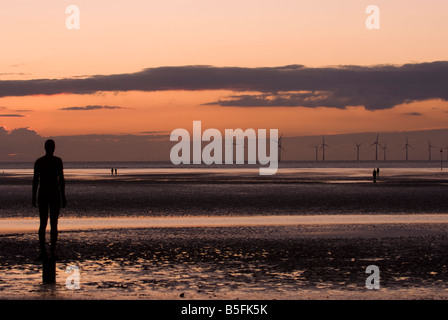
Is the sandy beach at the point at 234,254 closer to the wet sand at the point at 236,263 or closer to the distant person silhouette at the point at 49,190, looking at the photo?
the wet sand at the point at 236,263

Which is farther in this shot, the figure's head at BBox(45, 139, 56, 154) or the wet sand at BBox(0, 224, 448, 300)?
the figure's head at BBox(45, 139, 56, 154)

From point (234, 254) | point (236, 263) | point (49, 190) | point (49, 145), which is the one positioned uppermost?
point (49, 145)

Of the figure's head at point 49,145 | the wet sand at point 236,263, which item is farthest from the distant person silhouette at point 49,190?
the wet sand at point 236,263

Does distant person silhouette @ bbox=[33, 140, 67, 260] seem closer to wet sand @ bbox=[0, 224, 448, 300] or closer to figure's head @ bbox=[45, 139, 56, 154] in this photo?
figure's head @ bbox=[45, 139, 56, 154]

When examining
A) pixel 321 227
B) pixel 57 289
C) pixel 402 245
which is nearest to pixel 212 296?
pixel 57 289

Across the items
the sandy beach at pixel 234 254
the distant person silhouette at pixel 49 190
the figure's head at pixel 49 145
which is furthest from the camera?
the figure's head at pixel 49 145

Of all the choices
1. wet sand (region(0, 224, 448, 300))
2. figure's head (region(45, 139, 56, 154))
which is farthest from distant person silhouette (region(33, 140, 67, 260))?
wet sand (region(0, 224, 448, 300))

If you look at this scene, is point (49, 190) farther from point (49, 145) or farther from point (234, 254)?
point (234, 254)

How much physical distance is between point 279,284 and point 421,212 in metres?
25.6

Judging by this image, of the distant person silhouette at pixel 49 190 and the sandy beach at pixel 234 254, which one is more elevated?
the distant person silhouette at pixel 49 190

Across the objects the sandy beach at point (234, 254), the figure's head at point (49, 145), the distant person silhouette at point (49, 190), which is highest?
the figure's head at point (49, 145)

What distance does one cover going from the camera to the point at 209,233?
26.1m

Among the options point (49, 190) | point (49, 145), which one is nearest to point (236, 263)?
point (49, 190)

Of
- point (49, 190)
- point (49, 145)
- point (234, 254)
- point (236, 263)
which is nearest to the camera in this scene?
point (49, 190)
